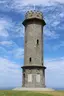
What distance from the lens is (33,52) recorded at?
44281 millimetres

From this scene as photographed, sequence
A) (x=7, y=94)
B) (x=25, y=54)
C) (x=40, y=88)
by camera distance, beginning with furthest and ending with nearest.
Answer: (x=25, y=54) < (x=40, y=88) < (x=7, y=94)

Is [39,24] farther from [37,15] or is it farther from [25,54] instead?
[25,54]

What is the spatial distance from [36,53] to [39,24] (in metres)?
6.54

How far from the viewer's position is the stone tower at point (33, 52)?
43375mm

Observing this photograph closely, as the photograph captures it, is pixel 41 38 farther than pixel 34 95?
Yes

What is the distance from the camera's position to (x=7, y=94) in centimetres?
3198

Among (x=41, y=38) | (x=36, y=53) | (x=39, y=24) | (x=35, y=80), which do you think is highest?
(x=39, y=24)

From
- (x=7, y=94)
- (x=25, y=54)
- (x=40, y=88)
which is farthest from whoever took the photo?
(x=25, y=54)

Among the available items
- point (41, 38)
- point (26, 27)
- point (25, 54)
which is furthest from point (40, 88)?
point (26, 27)

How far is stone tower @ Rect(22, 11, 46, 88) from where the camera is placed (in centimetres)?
4338

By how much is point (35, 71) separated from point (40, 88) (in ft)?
12.0

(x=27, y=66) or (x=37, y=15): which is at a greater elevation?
(x=37, y=15)

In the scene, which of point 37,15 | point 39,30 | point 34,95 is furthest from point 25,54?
point 34,95

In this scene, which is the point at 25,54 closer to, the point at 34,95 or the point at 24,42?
the point at 24,42
